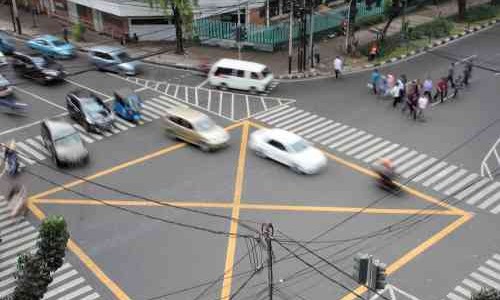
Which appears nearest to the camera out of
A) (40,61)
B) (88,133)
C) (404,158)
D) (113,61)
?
(404,158)

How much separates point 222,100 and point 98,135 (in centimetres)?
701

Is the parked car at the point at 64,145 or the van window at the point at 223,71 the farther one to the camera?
the van window at the point at 223,71

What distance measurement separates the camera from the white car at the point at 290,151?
80.7 feet

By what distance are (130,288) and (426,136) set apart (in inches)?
623

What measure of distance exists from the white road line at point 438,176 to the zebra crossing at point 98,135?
13449 millimetres

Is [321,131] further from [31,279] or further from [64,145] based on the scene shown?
[31,279]

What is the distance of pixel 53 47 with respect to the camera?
3762cm

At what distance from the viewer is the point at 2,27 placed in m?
45.6

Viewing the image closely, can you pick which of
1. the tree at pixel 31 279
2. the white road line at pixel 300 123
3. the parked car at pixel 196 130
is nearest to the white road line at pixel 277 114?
the white road line at pixel 300 123

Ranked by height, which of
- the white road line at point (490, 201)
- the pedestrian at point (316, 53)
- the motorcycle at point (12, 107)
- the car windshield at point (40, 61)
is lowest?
the white road line at point (490, 201)

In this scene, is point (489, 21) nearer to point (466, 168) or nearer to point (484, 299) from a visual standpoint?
point (466, 168)

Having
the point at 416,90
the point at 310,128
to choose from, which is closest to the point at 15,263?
the point at 310,128

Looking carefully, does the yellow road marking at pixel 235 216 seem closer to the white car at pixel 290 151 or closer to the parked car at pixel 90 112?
the white car at pixel 290 151

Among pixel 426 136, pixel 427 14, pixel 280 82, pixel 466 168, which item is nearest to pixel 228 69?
pixel 280 82
